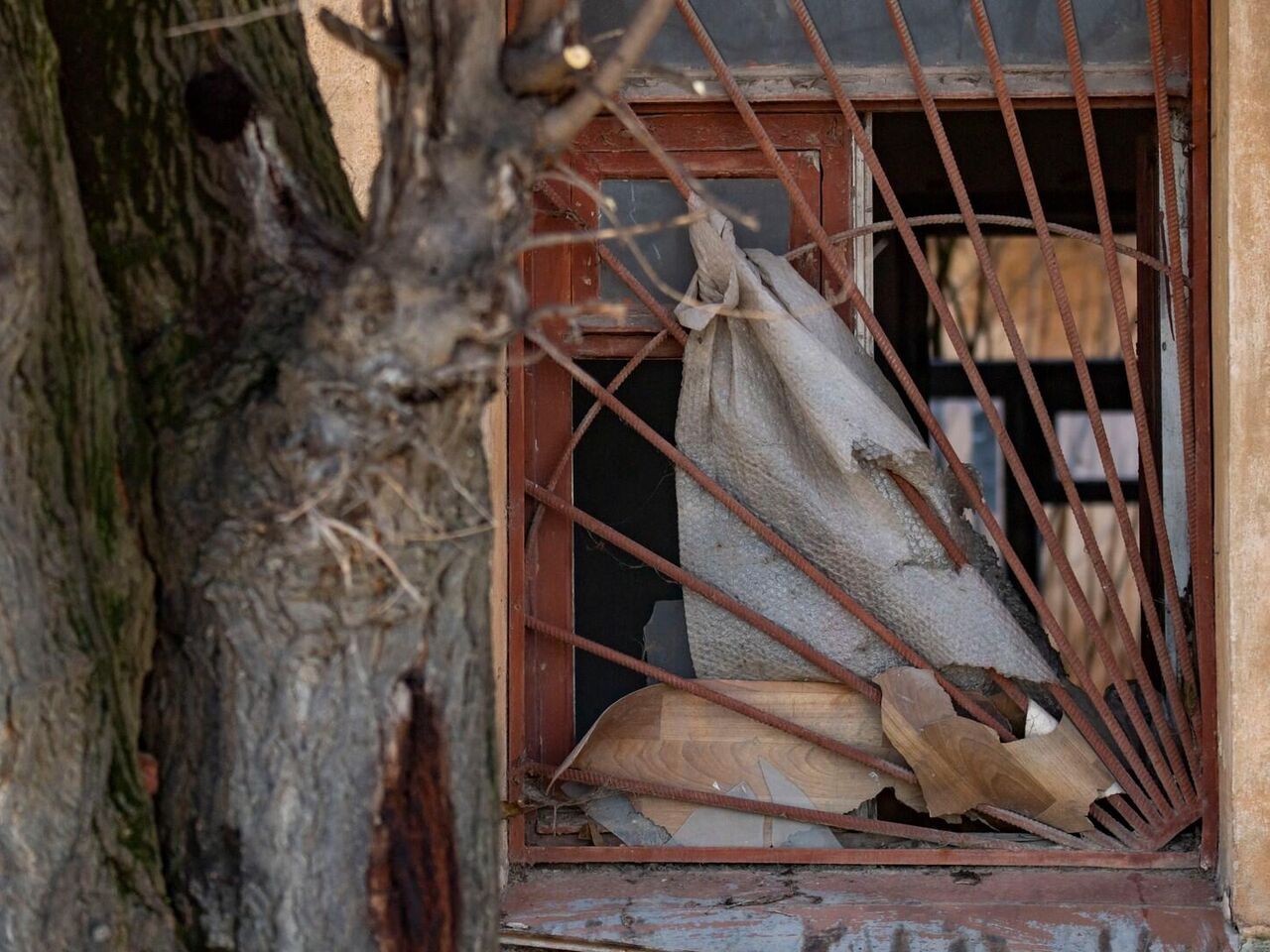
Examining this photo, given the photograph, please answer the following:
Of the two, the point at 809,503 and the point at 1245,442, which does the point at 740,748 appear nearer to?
the point at 809,503

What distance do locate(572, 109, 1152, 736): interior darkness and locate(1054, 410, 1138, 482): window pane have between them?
21 centimetres

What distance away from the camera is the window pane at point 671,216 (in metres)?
3.86

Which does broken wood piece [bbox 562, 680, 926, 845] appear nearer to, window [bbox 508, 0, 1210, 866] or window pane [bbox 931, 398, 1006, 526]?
window [bbox 508, 0, 1210, 866]

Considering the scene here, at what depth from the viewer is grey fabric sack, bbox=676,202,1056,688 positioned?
3.69 metres

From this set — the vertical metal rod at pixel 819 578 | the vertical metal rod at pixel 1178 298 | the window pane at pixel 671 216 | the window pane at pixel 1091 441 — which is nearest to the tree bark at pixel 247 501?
the vertical metal rod at pixel 819 578

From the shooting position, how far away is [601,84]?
172 cm

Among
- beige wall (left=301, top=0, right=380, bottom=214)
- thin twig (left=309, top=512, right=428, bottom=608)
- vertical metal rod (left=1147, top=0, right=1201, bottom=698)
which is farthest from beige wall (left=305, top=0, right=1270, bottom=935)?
thin twig (left=309, top=512, right=428, bottom=608)

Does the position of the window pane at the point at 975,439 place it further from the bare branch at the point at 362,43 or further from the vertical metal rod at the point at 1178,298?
the bare branch at the point at 362,43

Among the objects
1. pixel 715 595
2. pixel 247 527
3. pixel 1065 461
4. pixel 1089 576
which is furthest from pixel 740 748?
pixel 1089 576

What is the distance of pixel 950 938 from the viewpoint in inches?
141

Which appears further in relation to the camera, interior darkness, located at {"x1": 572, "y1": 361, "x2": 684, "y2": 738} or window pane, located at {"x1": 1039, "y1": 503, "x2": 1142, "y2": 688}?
window pane, located at {"x1": 1039, "y1": 503, "x2": 1142, "y2": 688}

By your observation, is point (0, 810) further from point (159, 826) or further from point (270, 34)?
point (270, 34)

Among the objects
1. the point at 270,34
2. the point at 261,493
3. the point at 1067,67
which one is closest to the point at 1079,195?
the point at 1067,67

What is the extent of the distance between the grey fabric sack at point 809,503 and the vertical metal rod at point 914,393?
2.7 inches
